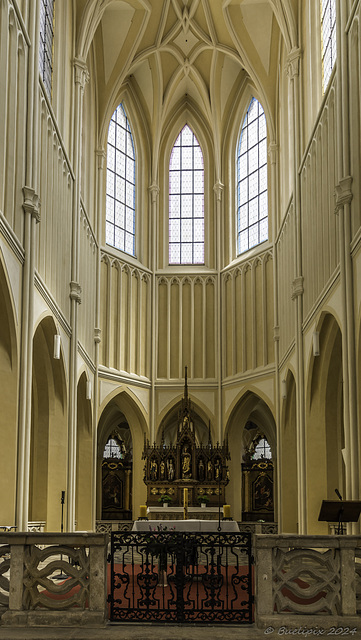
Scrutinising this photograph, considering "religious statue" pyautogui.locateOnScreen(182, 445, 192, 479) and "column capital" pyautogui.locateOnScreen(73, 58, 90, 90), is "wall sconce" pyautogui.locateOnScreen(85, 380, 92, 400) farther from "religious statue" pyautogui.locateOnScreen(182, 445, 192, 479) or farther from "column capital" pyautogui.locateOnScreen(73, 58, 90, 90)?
"column capital" pyautogui.locateOnScreen(73, 58, 90, 90)

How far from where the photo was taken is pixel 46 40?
58.6 ft

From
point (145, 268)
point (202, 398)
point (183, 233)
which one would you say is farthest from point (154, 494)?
point (183, 233)

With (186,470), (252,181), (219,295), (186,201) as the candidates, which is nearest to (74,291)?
(186,470)

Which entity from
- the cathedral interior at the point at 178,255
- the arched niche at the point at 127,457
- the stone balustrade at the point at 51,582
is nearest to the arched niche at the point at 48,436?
the cathedral interior at the point at 178,255

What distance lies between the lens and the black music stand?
11.0 m

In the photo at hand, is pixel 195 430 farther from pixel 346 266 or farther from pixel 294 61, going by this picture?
pixel 346 266

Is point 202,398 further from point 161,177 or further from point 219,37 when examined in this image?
point 219,37

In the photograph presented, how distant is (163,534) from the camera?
886 cm

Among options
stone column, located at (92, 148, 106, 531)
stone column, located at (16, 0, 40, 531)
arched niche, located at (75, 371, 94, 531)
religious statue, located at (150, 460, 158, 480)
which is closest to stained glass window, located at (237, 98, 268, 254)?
stone column, located at (92, 148, 106, 531)

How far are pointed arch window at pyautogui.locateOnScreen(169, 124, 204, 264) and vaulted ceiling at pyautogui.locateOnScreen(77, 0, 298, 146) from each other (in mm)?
1475

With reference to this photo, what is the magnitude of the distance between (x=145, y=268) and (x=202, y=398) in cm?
491

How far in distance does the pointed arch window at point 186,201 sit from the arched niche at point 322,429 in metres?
11.3

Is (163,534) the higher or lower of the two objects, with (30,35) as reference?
lower

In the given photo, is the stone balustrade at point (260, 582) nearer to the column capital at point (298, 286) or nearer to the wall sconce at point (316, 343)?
the wall sconce at point (316, 343)
